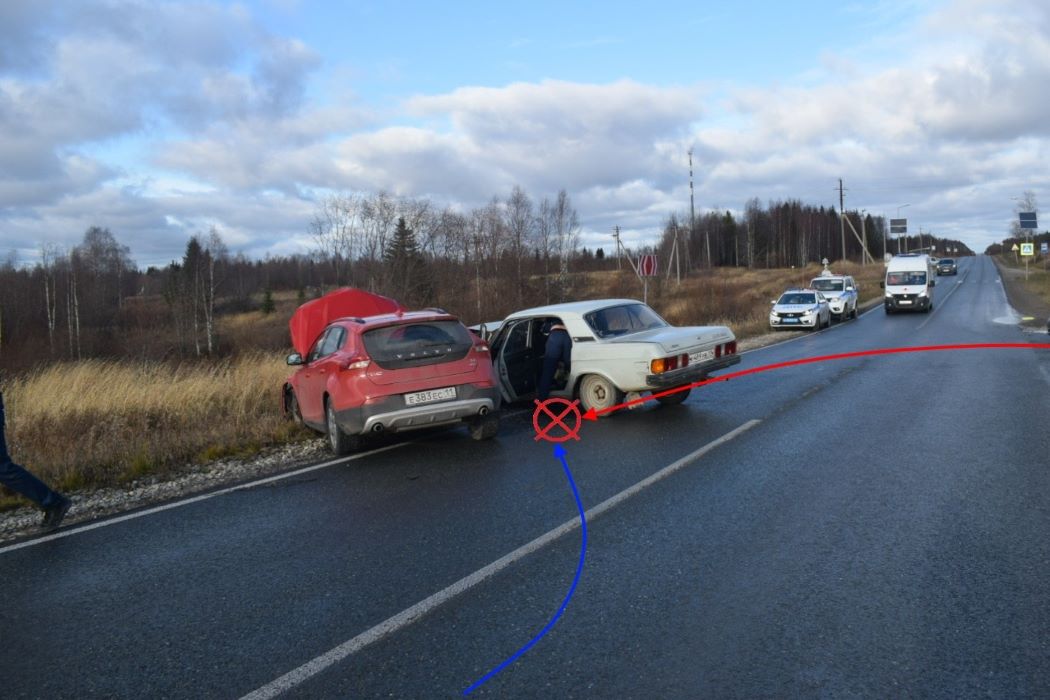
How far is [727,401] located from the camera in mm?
11359

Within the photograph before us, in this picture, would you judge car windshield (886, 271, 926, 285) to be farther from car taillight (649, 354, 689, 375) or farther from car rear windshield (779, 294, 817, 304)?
car taillight (649, 354, 689, 375)

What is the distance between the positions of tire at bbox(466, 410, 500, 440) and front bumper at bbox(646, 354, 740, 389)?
2.05 meters

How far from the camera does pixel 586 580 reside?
14.9 ft

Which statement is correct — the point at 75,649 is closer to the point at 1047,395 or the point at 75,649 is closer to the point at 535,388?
the point at 535,388

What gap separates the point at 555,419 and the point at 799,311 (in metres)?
18.7

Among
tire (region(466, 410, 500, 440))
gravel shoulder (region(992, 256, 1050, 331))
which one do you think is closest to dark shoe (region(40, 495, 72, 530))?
tire (region(466, 410, 500, 440))

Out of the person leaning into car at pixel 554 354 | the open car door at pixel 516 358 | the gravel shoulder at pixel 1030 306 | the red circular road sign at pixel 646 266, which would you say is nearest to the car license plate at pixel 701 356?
the person leaning into car at pixel 554 354

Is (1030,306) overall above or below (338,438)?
above

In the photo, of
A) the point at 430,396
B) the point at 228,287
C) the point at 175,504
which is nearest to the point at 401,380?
the point at 430,396

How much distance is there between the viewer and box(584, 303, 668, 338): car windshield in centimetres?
1070

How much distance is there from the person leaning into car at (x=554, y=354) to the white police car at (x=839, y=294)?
78.1ft

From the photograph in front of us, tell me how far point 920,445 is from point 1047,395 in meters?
4.47
